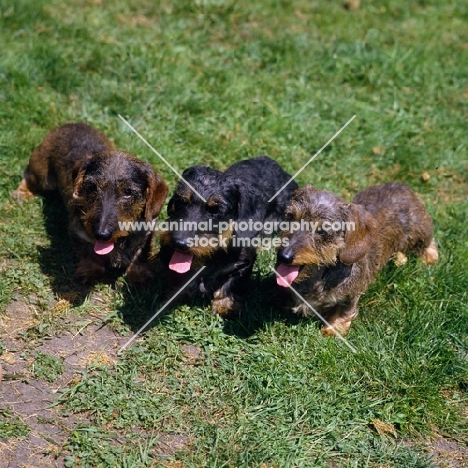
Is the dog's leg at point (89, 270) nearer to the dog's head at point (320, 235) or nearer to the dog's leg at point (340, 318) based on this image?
the dog's head at point (320, 235)

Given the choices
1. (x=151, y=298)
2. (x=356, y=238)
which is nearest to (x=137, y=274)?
(x=151, y=298)

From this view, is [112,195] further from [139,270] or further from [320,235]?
[320,235]

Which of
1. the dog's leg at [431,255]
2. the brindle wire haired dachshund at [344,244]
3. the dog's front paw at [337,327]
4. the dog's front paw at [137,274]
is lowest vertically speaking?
the dog's front paw at [337,327]

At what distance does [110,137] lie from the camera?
281 inches

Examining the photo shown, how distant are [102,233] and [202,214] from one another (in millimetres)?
785

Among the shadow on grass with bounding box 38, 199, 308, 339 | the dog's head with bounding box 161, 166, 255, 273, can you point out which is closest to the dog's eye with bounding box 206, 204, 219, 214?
the dog's head with bounding box 161, 166, 255, 273

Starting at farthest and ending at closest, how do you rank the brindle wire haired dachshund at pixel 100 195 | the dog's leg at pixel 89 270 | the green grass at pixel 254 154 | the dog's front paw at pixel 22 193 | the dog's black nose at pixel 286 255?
the dog's front paw at pixel 22 193
the dog's leg at pixel 89 270
the brindle wire haired dachshund at pixel 100 195
the dog's black nose at pixel 286 255
the green grass at pixel 254 154

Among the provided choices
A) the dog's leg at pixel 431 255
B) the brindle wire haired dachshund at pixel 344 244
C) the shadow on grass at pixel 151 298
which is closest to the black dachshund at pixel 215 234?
the shadow on grass at pixel 151 298

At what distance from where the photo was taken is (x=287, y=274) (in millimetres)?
5160

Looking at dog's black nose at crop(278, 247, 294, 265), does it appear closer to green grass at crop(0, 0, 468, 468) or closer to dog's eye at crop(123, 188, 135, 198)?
Result: green grass at crop(0, 0, 468, 468)

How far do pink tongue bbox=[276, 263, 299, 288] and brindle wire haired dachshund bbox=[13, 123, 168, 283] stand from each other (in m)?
1.20

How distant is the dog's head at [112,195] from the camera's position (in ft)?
17.2

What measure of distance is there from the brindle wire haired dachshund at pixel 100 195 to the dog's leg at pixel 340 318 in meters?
1.61

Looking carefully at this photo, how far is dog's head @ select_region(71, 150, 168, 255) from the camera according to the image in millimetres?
5238
